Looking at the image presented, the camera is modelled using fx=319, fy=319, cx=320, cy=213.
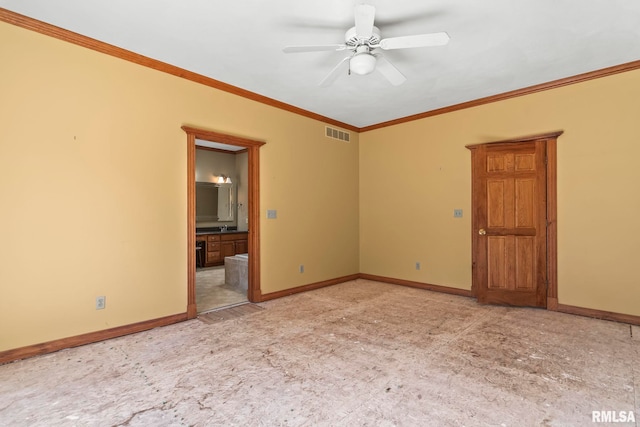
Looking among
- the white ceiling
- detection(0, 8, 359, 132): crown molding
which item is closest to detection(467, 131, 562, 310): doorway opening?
the white ceiling

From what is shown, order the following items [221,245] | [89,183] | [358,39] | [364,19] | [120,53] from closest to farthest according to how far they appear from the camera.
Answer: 1. [364,19]
2. [358,39]
3. [89,183]
4. [120,53]
5. [221,245]

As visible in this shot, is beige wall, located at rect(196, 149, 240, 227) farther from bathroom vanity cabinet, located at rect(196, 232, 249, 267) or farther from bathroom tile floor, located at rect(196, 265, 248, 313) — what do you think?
bathroom tile floor, located at rect(196, 265, 248, 313)

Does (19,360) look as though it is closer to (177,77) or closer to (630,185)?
(177,77)

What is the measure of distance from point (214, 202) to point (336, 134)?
151 inches

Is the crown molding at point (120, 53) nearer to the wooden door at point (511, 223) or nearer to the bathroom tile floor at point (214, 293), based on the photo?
the bathroom tile floor at point (214, 293)

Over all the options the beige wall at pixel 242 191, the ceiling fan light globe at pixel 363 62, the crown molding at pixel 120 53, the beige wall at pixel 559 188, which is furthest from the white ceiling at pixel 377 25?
the beige wall at pixel 242 191

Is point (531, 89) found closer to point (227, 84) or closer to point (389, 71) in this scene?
point (389, 71)

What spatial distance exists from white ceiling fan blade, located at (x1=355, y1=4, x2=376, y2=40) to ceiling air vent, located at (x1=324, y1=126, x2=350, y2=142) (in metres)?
2.94

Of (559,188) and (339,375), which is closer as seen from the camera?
(339,375)

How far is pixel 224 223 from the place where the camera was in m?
8.18

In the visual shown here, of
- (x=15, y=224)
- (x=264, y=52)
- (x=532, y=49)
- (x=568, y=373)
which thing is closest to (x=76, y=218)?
(x=15, y=224)

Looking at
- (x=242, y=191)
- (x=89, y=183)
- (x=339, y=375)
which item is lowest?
(x=339, y=375)

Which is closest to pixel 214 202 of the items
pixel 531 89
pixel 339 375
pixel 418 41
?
pixel 339 375

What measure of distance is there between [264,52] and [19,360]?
3.55m
